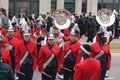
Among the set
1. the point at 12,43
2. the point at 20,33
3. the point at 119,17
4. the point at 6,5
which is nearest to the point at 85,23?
the point at 119,17

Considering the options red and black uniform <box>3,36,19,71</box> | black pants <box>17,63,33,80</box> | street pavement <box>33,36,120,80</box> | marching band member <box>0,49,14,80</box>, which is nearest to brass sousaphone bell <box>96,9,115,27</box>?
street pavement <box>33,36,120,80</box>

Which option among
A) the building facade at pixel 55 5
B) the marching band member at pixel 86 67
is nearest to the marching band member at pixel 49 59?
the marching band member at pixel 86 67

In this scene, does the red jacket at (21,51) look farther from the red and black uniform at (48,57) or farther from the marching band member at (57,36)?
the marching band member at (57,36)

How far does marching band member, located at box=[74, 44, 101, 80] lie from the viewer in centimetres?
841

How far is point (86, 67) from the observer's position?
8.41 m

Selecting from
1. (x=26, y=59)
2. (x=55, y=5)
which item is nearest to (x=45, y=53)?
(x=26, y=59)

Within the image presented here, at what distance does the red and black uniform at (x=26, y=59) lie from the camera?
12.2m

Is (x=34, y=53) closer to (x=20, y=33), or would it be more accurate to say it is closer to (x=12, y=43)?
(x=12, y=43)

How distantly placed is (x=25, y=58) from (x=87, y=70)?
13.2ft

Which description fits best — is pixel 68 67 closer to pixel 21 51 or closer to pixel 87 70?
pixel 21 51

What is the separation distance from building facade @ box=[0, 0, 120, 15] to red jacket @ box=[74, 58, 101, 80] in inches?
1197

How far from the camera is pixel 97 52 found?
1234cm

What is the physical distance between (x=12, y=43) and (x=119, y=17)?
61.2 ft

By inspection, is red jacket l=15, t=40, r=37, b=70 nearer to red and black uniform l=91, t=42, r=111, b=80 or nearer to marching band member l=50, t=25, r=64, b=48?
red and black uniform l=91, t=42, r=111, b=80
